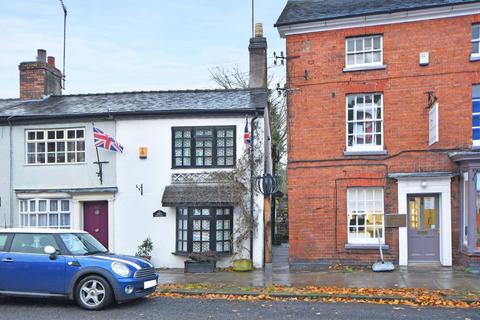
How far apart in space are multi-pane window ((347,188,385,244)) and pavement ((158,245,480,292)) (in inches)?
41.6

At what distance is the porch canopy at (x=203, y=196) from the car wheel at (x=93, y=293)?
245 inches

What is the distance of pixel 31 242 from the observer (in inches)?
397

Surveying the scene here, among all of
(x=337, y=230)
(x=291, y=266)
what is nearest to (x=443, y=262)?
(x=337, y=230)

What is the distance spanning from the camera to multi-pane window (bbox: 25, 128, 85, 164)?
17.1 meters

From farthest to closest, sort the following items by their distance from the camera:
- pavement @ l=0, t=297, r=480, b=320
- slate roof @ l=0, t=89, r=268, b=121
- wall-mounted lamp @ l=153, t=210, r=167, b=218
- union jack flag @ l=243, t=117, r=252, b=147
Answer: slate roof @ l=0, t=89, r=268, b=121 < wall-mounted lamp @ l=153, t=210, r=167, b=218 < union jack flag @ l=243, t=117, r=252, b=147 < pavement @ l=0, t=297, r=480, b=320

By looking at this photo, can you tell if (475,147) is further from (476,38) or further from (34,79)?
(34,79)

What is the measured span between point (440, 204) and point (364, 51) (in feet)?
16.9

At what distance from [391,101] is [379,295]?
652cm

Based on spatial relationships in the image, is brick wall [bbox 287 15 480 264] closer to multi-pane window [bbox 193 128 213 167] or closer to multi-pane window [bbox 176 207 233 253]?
multi-pane window [bbox 176 207 233 253]

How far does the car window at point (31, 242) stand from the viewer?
998 cm

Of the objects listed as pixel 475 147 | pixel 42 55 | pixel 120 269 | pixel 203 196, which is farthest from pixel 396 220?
pixel 42 55

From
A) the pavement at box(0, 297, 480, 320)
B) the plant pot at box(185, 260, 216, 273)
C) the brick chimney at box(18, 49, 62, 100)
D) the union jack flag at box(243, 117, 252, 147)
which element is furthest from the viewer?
the brick chimney at box(18, 49, 62, 100)

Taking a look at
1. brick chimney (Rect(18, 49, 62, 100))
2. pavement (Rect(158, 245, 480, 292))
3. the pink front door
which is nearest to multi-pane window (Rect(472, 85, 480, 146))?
pavement (Rect(158, 245, 480, 292))

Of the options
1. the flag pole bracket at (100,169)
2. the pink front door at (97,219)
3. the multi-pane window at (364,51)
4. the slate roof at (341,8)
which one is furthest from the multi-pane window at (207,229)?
the slate roof at (341,8)
